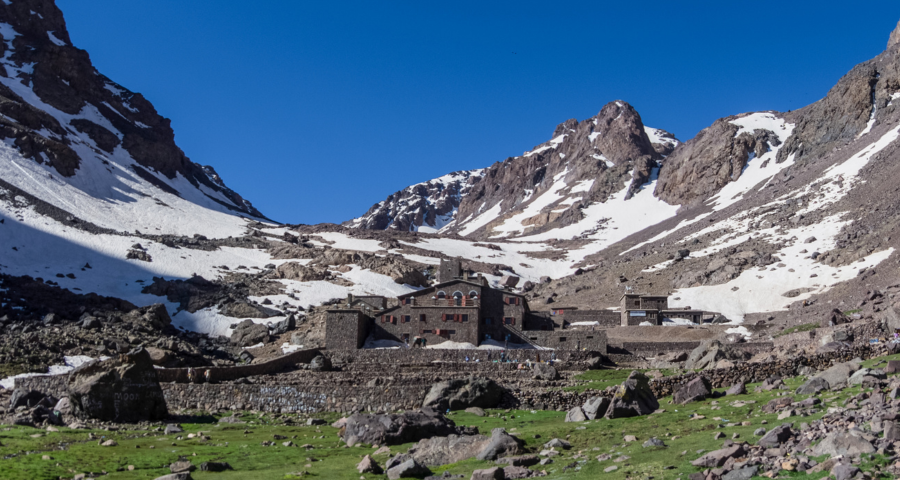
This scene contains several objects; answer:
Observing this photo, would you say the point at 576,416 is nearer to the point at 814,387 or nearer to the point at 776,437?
the point at 814,387

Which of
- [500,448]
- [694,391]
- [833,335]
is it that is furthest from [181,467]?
[833,335]

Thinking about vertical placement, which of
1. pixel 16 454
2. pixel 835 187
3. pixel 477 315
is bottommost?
pixel 16 454

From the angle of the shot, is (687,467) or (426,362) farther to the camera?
(426,362)

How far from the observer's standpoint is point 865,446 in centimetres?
1333

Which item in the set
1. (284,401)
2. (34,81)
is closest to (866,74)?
(284,401)

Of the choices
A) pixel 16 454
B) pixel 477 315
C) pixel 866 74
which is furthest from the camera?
pixel 866 74

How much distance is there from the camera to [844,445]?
1364 centimetres

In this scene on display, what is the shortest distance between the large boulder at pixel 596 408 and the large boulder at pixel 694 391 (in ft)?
10.8

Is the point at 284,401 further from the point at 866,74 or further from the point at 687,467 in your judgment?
the point at 866,74

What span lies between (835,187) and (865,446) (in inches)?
5340

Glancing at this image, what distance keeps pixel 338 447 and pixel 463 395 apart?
37.1 ft

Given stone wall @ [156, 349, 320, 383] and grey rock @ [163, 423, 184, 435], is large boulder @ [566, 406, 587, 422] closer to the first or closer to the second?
grey rock @ [163, 423, 184, 435]

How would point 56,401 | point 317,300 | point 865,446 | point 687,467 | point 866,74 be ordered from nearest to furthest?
1. point 865,446
2. point 687,467
3. point 56,401
4. point 317,300
5. point 866,74

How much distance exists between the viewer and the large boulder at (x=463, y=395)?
35.0 m
